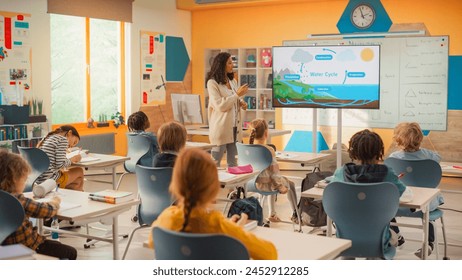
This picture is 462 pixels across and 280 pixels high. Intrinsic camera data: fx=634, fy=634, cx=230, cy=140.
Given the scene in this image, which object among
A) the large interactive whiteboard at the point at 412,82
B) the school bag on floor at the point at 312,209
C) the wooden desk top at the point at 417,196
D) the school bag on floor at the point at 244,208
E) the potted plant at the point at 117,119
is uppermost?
the large interactive whiteboard at the point at 412,82

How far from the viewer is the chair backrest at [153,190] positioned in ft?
14.5

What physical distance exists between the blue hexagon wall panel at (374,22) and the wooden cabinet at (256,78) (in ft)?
4.80

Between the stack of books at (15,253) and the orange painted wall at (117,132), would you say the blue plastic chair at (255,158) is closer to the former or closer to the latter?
the stack of books at (15,253)

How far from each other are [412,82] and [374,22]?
1.19m

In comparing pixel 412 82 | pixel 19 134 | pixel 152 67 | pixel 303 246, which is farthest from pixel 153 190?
pixel 152 67

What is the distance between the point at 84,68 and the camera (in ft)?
32.6

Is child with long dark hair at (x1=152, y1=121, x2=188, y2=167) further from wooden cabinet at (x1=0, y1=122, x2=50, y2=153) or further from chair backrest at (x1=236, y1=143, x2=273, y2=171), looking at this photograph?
wooden cabinet at (x1=0, y1=122, x2=50, y2=153)

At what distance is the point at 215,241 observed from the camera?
7.90 feet

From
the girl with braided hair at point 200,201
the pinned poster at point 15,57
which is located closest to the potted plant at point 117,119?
the pinned poster at point 15,57

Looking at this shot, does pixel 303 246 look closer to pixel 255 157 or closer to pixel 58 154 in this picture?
pixel 255 157

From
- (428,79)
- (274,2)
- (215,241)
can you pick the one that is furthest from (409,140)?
(274,2)

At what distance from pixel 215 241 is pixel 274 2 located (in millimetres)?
8514

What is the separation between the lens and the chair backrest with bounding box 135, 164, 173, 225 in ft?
14.5

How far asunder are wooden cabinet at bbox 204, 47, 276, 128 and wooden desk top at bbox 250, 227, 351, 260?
7.91 metres
